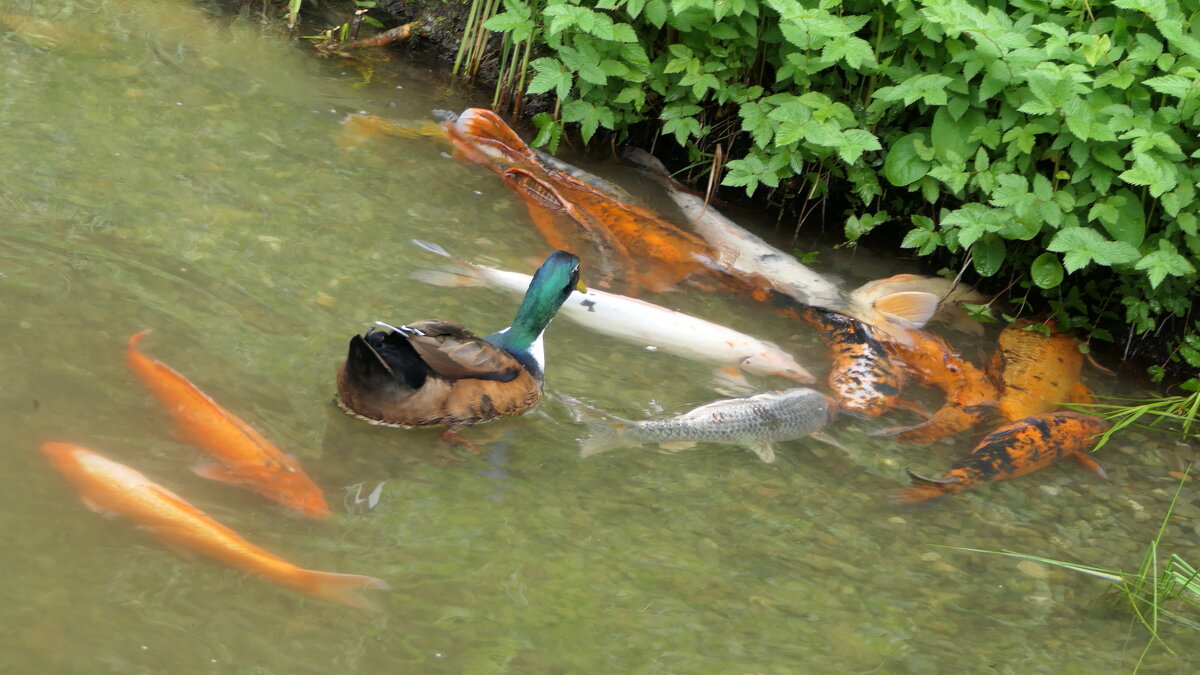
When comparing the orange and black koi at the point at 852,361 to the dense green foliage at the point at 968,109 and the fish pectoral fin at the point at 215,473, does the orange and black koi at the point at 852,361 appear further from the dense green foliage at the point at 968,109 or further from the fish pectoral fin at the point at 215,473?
the fish pectoral fin at the point at 215,473

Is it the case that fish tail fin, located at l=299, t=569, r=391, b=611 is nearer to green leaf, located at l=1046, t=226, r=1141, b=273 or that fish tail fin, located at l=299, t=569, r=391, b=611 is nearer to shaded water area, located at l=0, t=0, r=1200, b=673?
shaded water area, located at l=0, t=0, r=1200, b=673

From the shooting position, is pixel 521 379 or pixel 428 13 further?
pixel 428 13

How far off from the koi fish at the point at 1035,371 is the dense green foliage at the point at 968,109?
0.80ft

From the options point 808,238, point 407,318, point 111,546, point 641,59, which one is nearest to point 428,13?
point 641,59

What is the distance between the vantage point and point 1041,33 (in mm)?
5125

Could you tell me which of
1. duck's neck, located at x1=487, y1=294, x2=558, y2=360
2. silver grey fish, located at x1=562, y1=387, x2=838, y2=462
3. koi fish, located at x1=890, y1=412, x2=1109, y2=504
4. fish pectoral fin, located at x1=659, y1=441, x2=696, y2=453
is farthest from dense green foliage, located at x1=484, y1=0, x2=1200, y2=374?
fish pectoral fin, located at x1=659, y1=441, x2=696, y2=453

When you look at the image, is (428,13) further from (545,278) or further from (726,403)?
(726,403)

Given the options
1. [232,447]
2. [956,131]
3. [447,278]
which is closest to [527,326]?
[447,278]

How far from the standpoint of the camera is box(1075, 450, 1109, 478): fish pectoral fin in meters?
4.57

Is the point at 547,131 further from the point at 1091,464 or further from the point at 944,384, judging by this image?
the point at 1091,464

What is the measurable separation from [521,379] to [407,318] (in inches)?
29.4

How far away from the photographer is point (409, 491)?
11.6 ft

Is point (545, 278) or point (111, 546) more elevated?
point (545, 278)

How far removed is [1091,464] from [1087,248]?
1.02 m
